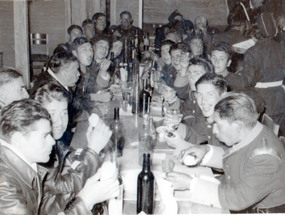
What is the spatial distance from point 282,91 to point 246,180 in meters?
2.01

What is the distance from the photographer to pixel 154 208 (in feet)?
3.61

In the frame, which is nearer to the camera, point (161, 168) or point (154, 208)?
point (154, 208)

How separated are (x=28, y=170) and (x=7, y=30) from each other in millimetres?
3159

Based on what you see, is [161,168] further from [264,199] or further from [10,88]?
[10,88]

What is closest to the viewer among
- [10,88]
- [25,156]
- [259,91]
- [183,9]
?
[25,156]

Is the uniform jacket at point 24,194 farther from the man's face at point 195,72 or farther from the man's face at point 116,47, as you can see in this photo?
the man's face at point 116,47

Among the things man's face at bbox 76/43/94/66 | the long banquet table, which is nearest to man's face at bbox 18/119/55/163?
the long banquet table

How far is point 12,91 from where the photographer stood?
1.76 meters

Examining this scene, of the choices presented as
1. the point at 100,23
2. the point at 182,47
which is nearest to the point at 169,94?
the point at 182,47

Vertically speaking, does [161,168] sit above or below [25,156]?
below

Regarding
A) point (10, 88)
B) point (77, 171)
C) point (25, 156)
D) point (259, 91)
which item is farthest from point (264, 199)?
point (259, 91)

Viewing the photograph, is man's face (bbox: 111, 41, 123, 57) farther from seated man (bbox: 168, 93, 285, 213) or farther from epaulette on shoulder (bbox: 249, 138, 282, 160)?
epaulette on shoulder (bbox: 249, 138, 282, 160)

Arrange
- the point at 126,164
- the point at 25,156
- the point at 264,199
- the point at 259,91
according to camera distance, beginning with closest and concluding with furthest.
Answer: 1. the point at 25,156
2. the point at 264,199
3. the point at 126,164
4. the point at 259,91

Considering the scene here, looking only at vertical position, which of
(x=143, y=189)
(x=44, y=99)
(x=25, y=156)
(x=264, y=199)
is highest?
(x=44, y=99)
